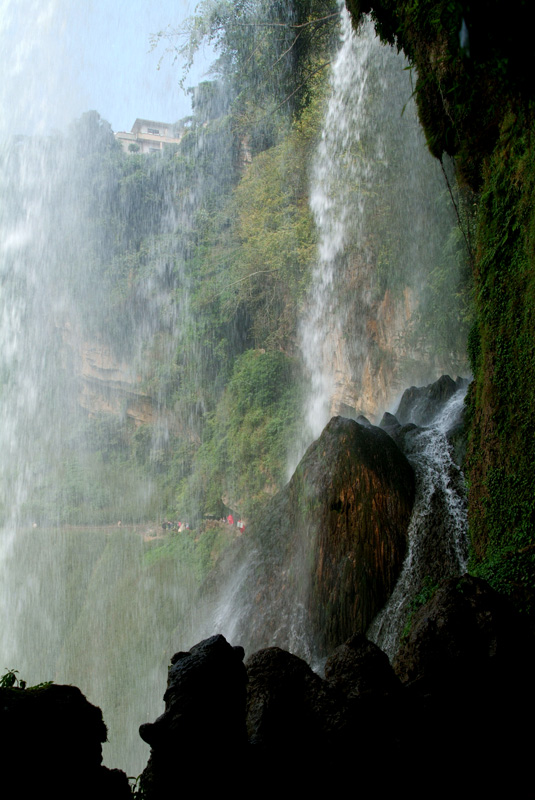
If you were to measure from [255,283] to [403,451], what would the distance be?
41.7 ft

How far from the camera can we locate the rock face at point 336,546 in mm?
8531

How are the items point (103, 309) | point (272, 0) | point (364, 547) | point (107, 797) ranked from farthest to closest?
point (103, 309) → point (272, 0) → point (364, 547) → point (107, 797)

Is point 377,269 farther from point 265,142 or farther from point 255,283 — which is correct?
point 265,142

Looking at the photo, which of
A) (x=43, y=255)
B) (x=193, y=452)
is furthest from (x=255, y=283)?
(x=43, y=255)

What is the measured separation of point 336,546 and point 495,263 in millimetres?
4736

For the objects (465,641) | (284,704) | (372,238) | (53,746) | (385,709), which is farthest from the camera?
(372,238)

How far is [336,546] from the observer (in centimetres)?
885

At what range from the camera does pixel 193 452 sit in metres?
23.9

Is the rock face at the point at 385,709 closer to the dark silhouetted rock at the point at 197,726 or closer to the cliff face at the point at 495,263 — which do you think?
the dark silhouetted rock at the point at 197,726

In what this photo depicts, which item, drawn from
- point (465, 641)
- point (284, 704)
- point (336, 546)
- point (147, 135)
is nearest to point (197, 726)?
point (284, 704)

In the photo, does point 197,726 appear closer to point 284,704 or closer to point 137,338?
point 284,704

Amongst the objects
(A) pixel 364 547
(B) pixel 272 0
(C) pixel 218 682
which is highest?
(B) pixel 272 0

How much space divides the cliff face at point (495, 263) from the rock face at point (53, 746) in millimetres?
4251

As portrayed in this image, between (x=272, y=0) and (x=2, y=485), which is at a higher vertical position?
(x=272, y=0)
